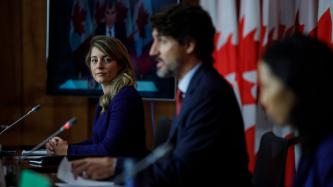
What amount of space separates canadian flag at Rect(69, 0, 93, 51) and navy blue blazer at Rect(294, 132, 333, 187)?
2.73 metres

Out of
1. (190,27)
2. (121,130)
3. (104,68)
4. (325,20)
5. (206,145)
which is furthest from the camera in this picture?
(325,20)

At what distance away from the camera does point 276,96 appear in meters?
1.41

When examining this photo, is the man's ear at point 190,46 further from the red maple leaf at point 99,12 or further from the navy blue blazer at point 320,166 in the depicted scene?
the red maple leaf at point 99,12

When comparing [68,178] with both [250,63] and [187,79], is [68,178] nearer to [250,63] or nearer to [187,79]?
[187,79]

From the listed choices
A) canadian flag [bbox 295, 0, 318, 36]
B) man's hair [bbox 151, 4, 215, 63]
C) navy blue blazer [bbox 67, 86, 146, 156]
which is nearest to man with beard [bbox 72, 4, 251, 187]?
man's hair [bbox 151, 4, 215, 63]

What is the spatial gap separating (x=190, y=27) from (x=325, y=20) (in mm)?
1664

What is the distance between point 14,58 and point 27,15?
1.08ft

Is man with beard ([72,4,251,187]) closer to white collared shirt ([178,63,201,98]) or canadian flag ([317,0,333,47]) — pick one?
white collared shirt ([178,63,201,98])

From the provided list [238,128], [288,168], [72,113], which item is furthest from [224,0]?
[238,128]

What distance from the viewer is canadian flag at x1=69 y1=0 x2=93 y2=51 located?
403 cm

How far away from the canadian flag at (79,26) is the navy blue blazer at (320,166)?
8.96 ft

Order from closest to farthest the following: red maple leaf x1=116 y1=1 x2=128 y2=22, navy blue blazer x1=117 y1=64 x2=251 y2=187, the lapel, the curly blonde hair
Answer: navy blue blazer x1=117 y1=64 x2=251 y2=187 < the lapel < the curly blonde hair < red maple leaf x1=116 y1=1 x2=128 y2=22

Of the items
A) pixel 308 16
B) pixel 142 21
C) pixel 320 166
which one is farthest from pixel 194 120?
pixel 142 21

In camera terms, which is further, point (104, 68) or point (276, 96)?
point (104, 68)
